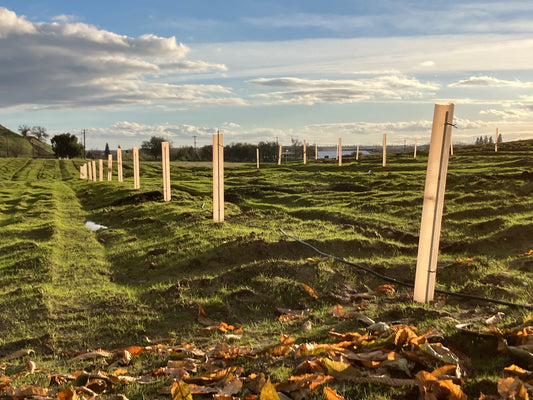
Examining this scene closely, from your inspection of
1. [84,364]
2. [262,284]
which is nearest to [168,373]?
[84,364]

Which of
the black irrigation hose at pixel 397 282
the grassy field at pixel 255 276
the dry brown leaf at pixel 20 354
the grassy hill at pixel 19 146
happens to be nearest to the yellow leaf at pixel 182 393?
the grassy field at pixel 255 276

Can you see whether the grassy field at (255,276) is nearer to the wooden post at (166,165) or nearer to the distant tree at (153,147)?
the wooden post at (166,165)

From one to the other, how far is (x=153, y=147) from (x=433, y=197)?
354 feet

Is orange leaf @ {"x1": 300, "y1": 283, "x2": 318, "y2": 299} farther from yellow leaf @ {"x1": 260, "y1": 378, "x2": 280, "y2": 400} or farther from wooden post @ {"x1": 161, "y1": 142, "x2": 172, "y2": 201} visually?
wooden post @ {"x1": 161, "y1": 142, "x2": 172, "y2": 201}

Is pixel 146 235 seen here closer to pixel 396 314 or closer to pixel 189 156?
pixel 396 314

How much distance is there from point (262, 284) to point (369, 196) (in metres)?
12.7

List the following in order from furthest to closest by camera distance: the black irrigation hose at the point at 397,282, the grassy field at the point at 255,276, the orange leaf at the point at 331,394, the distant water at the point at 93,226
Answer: the distant water at the point at 93,226 < the black irrigation hose at the point at 397,282 < the grassy field at the point at 255,276 < the orange leaf at the point at 331,394

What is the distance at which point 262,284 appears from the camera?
8.02m

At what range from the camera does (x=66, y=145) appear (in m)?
101

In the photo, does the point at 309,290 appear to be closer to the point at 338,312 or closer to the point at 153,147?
the point at 338,312

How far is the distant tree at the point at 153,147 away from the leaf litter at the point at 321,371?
10390 centimetres

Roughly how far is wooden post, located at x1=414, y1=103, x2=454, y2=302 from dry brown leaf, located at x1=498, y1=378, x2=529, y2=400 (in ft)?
10.3

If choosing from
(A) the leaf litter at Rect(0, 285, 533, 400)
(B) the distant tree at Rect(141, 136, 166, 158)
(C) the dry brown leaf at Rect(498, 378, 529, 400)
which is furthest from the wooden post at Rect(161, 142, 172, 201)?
(B) the distant tree at Rect(141, 136, 166, 158)

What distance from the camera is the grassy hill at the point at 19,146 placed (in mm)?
128750
